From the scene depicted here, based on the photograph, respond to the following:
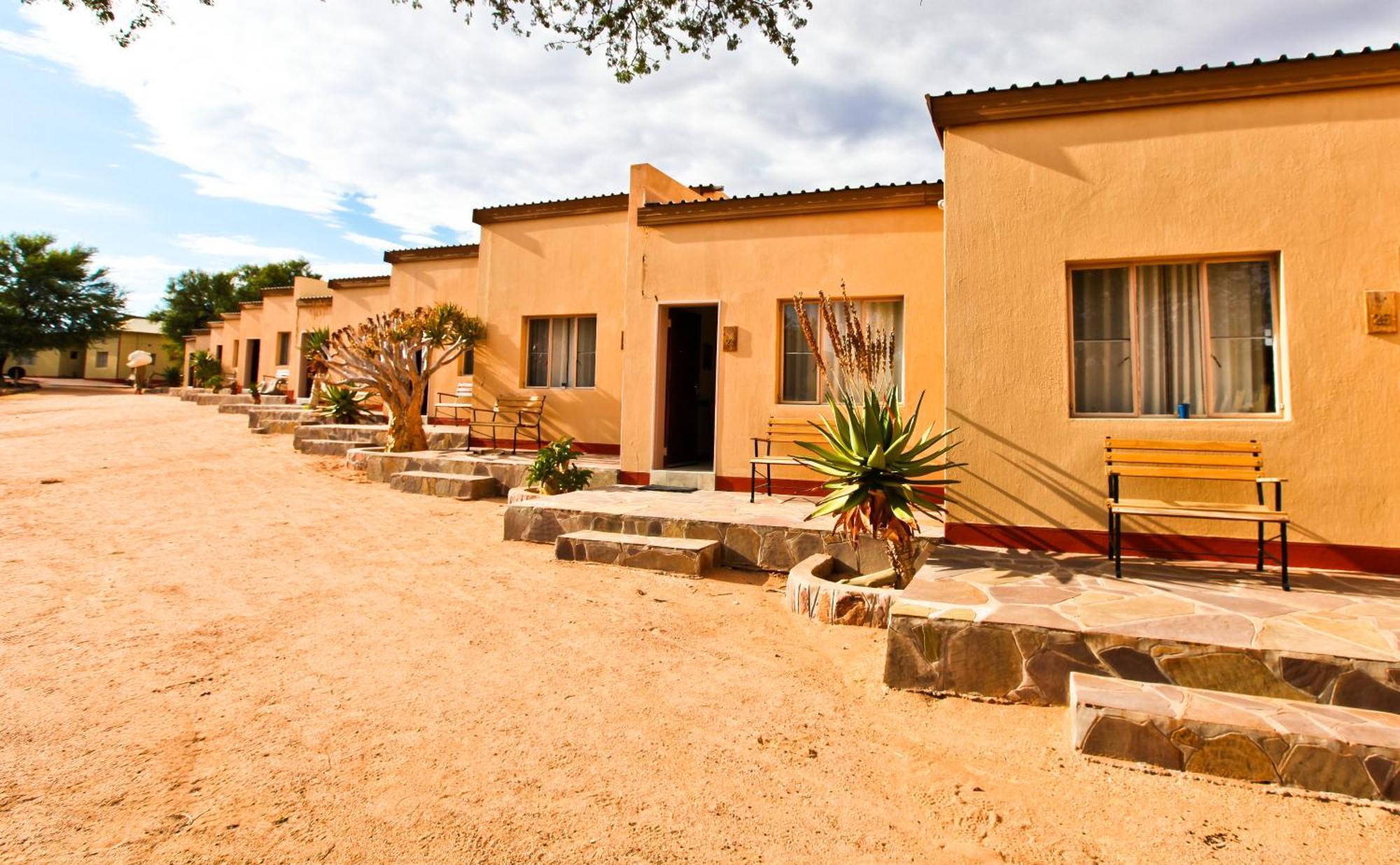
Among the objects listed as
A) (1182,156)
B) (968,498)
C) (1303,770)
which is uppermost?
(1182,156)

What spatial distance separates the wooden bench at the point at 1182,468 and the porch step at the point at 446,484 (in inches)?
298

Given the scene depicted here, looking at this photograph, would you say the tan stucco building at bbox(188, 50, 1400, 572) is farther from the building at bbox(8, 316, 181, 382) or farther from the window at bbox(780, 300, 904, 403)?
the building at bbox(8, 316, 181, 382)

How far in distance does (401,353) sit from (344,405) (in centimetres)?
377

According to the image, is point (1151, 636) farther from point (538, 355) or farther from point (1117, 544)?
point (538, 355)

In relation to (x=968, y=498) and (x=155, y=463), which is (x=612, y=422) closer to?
(x=968, y=498)

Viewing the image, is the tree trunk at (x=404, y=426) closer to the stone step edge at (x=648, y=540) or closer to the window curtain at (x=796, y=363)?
the stone step edge at (x=648, y=540)

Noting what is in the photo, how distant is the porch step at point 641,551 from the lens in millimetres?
5996

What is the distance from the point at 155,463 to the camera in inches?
433

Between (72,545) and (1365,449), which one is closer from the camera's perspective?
(1365,449)

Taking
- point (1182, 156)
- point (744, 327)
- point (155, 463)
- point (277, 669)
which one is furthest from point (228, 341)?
point (1182, 156)

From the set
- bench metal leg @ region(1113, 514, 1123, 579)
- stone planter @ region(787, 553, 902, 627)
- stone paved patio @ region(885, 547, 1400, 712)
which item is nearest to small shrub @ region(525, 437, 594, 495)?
stone planter @ region(787, 553, 902, 627)

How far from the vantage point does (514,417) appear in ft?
37.8

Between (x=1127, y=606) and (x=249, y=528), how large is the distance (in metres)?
7.80

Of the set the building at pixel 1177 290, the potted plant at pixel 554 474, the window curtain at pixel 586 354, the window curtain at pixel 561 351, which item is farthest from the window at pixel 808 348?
the window curtain at pixel 561 351
